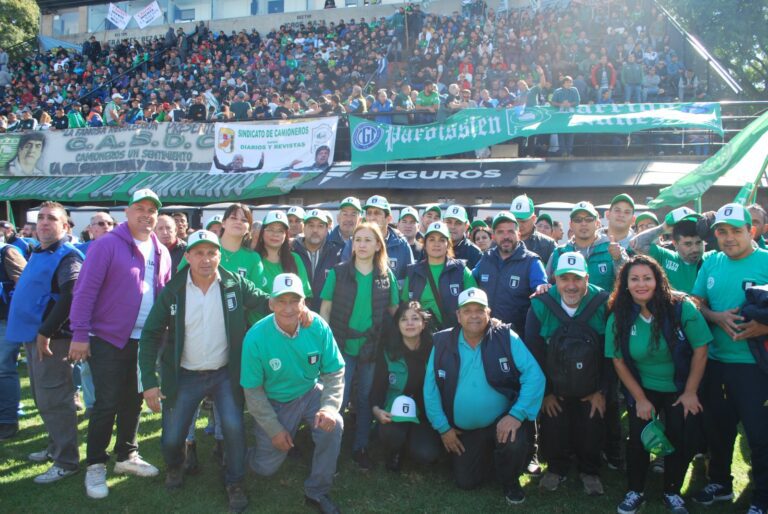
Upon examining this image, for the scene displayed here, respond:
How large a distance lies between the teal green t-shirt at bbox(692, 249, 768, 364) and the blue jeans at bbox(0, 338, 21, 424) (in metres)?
5.89

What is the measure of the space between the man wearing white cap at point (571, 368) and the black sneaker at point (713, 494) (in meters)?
0.64

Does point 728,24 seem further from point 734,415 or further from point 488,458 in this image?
point 488,458

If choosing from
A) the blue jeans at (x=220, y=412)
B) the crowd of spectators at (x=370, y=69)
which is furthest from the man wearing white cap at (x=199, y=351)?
the crowd of spectators at (x=370, y=69)

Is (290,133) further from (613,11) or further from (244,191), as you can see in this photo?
(613,11)

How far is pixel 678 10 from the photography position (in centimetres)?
2597

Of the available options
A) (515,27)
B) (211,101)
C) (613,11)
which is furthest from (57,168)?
(613,11)

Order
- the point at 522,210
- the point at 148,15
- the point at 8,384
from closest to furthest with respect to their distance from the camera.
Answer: the point at 8,384 < the point at 522,210 < the point at 148,15

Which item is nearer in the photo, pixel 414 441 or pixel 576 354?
pixel 576 354

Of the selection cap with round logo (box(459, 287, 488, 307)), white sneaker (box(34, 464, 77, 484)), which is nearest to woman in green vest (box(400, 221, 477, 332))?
Answer: cap with round logo (box(459, 287, 488, 307))

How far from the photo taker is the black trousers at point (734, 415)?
12.9 feet

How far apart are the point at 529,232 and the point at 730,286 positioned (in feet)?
7.48

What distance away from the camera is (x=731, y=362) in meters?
4.10

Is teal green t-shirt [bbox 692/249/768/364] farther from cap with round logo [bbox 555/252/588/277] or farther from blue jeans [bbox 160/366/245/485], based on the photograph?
blue jeans [bbox 160/366/245/485]

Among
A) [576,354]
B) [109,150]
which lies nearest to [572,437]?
[576,354]
